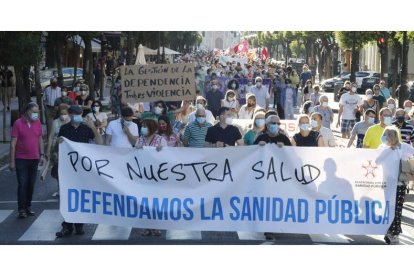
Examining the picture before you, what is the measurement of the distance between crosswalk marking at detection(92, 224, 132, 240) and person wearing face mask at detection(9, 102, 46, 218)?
1.31 metres

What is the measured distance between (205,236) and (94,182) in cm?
155

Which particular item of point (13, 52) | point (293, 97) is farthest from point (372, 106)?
point (13, 52)

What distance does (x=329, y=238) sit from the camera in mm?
11266

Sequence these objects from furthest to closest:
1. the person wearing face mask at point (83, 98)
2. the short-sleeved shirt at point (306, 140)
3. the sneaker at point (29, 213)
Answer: the person wearing face mask at point (83, 98), the sneaker at point (29, 213), the short-sleeved shirt at point (306, 140)

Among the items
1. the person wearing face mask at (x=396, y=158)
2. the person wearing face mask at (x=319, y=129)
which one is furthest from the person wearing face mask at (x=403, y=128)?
the person wearing face mask at (x=396, y=158)

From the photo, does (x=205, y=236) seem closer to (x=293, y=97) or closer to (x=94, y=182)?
(x=94, y=182)

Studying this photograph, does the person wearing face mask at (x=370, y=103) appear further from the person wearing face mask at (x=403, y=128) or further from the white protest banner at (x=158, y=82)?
the white protest banner at (x=158, y=82)

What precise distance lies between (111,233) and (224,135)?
2131mm

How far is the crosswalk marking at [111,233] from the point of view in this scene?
441 inches

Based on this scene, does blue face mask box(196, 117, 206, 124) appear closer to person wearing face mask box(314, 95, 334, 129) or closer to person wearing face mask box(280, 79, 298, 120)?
person wearing face mask box(314, 95, 334, 129)

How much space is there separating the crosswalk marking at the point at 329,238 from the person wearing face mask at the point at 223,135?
5.81ft

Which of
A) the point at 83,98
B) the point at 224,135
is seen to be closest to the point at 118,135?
the point at 224,135

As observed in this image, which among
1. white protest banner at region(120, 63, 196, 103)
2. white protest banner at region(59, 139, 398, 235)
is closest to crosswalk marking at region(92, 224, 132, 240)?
white protest banner at region(59, 139, 398, 235)

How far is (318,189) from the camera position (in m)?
10.7
